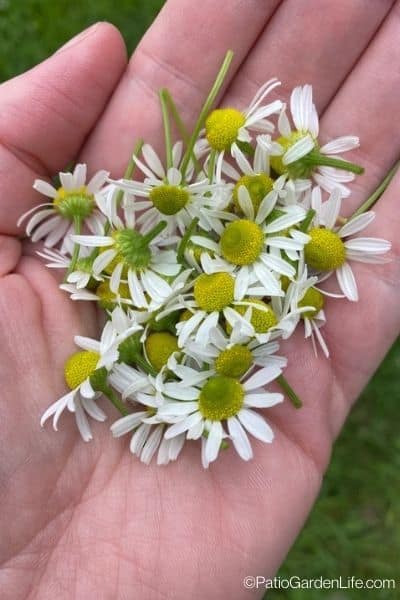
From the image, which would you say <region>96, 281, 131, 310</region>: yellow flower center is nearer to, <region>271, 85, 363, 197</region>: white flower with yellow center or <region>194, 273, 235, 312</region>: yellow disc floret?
<region>194, 273, 235, 312</region>: yellow disc floret

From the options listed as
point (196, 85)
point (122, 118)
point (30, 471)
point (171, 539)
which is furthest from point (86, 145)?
point (171, 539)

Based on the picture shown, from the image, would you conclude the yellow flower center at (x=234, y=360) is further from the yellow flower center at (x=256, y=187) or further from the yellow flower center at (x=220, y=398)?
the yellow flower center at (x=256, y=187)

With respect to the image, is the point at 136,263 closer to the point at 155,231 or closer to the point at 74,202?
the point at 155,231

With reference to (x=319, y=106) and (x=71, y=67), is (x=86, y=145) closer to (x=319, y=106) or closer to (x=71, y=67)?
(x=71, y=67)

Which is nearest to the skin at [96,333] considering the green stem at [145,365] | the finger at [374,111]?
the finger at [374,111]

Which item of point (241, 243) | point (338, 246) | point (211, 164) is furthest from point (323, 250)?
point (211, 164)

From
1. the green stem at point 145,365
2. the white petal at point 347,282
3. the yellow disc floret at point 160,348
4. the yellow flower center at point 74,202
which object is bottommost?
the green stem at point 145,365
